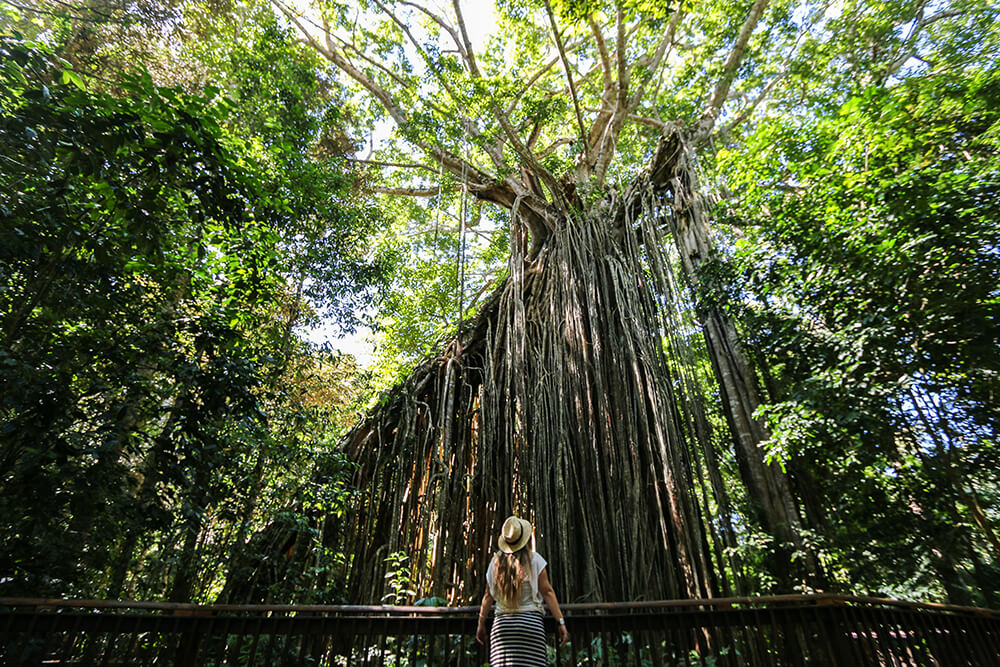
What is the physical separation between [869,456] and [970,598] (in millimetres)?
1476

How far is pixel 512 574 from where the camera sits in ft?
6.68

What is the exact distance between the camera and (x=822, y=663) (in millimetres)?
1723

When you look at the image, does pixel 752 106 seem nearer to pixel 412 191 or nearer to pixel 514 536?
pixel 412 191

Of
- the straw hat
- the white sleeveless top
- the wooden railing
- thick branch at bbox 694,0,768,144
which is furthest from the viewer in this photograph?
thick branch at bbox 694,0,768,144

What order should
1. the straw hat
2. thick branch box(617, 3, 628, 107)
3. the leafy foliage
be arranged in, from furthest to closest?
thick branch box(617, 3, 628, 107) < the leafy foliage < the straw hat

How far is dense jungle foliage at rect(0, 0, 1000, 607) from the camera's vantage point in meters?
2.08

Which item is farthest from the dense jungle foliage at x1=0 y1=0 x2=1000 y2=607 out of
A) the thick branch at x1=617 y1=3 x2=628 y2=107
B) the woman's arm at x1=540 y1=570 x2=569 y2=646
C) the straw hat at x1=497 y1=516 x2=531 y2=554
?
the woman's arm at x1=540 y1=570 x2=569 y2=646

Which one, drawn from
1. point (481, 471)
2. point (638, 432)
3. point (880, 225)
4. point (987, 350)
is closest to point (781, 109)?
point (880, 225)

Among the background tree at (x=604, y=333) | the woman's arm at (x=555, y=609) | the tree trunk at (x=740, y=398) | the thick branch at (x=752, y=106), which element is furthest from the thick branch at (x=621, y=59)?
the woman's arm at (x=555, y=609)

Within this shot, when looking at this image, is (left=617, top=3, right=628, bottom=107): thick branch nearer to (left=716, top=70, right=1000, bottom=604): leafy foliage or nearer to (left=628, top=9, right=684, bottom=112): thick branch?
(left=628, top=9, right=684, bottom=112): thick branch

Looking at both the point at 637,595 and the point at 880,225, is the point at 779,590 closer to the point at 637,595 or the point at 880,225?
the point at 637,595

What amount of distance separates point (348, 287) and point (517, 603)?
161 inches

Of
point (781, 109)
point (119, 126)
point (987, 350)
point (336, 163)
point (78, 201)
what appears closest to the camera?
point (119, 126)

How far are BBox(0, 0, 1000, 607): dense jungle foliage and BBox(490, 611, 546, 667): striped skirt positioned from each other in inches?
64.4
